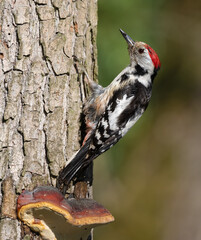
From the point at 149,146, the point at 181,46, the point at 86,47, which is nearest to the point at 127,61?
the point at 86,47

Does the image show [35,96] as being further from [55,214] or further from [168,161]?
[168,161]

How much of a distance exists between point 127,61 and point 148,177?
437cm

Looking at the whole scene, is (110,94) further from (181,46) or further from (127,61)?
(181,46)

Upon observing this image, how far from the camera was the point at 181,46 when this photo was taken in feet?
27.1

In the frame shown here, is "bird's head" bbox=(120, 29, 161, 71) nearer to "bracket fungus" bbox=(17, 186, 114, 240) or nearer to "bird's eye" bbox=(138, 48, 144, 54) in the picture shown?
"bird's eye" bbox=(138, 48, 144, 54)

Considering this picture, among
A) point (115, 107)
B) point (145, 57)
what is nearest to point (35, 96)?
point (115, 107)

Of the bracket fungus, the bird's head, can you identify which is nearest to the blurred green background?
the bird's head

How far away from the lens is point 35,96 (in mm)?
3062

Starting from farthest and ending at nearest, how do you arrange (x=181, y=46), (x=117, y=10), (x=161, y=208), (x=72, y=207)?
(x=161, y=208) < (x=181, y=46) < (x=117, y=10) < (x=72, y=207)

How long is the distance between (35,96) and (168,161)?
603 cm

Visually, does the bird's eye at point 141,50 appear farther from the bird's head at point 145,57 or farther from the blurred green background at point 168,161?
the blurred green background at point 168,161

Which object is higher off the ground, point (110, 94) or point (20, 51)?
point (20, 51)

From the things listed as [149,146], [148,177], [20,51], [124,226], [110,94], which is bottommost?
[124,226]

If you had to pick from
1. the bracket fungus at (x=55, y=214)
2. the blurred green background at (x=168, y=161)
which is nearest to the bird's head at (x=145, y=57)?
the bracket fungus at (x=55, y=214)
